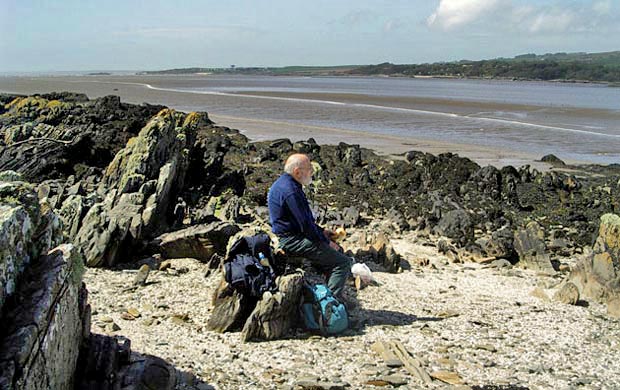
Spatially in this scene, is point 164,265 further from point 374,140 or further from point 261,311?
point 374,140

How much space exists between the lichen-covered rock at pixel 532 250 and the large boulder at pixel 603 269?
3.72 feet

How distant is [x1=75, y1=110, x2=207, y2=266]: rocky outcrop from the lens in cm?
996

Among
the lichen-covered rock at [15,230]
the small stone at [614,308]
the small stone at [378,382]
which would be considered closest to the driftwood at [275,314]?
the small stone at [378,382]

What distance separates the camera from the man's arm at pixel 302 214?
303 inches

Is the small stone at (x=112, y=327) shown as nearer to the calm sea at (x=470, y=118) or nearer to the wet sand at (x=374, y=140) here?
the wet sand at (x=374, y=140)

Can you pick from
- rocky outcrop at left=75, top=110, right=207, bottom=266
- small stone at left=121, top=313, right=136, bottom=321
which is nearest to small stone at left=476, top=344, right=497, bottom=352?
small stone at left=121, top=313, right=136, bottom=321

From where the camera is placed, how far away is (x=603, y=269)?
31.5ft

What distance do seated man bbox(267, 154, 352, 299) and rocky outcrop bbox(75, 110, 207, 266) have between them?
3484 millimetres

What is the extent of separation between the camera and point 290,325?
739 cm

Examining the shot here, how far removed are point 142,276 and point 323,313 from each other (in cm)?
321

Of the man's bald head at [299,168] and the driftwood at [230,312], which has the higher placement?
the man's bald head at [299,168]

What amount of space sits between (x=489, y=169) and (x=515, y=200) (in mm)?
2801

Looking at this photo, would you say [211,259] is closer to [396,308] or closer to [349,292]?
[349,292]

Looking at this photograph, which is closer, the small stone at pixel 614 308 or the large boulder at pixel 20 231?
the large boulder at pixel 20 231
